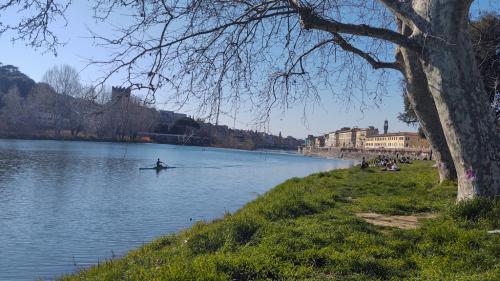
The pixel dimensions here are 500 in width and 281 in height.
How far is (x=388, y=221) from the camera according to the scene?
27.5 ft

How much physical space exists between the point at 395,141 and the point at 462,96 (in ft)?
466

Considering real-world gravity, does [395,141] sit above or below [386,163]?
above

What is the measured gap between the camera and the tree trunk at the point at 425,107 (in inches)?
452

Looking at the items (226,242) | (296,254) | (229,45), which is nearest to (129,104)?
(229,45)

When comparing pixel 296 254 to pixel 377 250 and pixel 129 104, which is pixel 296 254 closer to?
pixel 377 250

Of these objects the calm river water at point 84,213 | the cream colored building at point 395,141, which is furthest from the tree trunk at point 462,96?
the cream colored building at point 395,141

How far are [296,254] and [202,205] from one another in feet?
45.6

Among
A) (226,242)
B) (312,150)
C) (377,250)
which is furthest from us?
(312,150)

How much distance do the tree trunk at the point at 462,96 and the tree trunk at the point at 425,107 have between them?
3.15 metres

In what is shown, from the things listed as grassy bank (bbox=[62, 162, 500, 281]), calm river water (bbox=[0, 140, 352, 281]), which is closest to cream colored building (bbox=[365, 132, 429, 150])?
calm river water (bbox=[0, 140, 352, 281])

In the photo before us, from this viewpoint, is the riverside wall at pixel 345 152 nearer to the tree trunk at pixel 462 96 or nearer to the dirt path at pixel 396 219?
the dirt path at pixel 396 219

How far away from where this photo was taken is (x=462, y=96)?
751 cm

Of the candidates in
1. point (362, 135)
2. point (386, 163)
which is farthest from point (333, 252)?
point (362, 135)

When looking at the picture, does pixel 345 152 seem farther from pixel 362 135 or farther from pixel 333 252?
pixel 333 252
